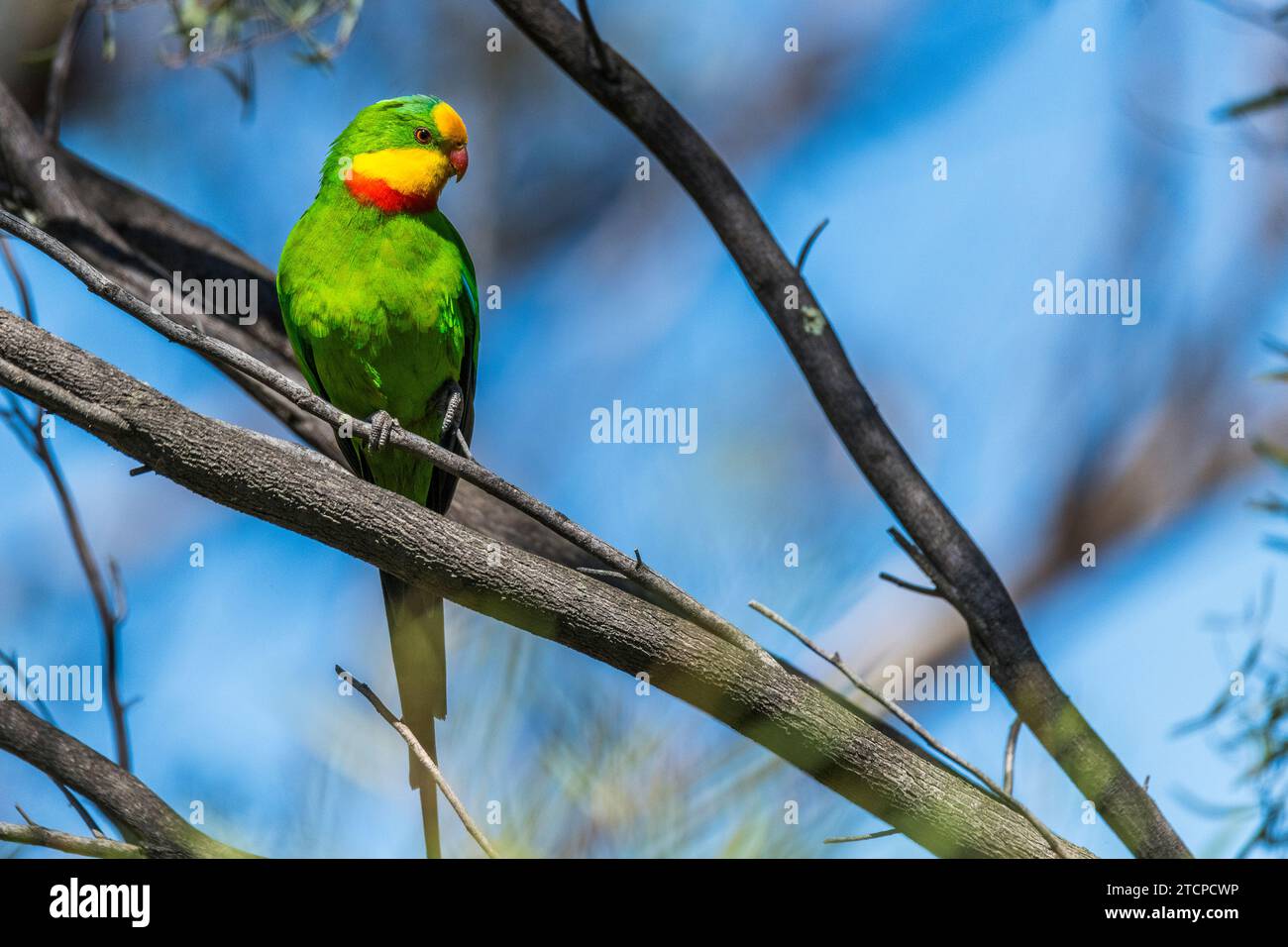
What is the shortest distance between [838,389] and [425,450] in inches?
44.1

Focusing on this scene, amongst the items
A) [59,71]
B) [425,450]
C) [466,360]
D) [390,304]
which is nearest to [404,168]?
[390,304]

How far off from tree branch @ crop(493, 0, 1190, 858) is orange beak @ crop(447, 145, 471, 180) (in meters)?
0.44

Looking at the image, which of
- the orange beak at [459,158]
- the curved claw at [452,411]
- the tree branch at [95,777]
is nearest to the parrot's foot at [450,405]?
the curved claw at [452,411]

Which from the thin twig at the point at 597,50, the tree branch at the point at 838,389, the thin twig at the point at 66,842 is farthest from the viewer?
the thin twig at the point at 597,50

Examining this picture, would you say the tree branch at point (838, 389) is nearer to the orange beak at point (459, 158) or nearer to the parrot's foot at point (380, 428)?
the orange beak at point (459, 158)

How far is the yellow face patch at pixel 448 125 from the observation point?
3.17 m

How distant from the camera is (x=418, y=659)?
252 centimetres

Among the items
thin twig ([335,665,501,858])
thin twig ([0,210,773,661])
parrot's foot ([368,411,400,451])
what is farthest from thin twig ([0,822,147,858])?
parrot's foot ([368,411,400,451])

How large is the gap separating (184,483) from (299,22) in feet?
5.26

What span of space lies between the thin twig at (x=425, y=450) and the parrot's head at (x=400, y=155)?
115 cm

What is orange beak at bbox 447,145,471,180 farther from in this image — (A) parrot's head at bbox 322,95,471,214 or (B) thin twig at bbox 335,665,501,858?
(B) thin twig at bbox 335,665,501,858

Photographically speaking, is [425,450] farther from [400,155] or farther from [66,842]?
[400,155]

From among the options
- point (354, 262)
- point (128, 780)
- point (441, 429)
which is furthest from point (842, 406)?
point (128, 780)

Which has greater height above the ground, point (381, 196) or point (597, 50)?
point (597, 50)
